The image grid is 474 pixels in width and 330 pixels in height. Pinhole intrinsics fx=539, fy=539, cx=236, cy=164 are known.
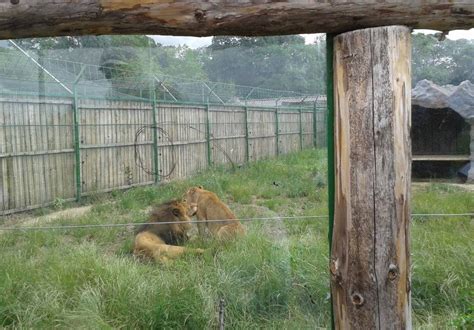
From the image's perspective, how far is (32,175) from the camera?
4.81 m

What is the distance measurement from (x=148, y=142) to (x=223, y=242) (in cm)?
112

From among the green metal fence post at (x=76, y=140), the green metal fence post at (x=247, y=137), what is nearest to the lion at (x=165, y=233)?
the green metal fence post at (x=247, y=137)

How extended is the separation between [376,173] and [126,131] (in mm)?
2936

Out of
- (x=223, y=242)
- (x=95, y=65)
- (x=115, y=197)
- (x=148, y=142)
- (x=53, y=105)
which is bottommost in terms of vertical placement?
(x=223, y=242)

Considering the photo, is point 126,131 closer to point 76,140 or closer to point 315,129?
point 76,140

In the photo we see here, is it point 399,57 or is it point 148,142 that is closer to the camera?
point 399,57

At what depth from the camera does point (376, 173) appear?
2047mm

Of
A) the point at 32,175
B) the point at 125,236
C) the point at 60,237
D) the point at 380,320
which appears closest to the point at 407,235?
the point at 380,320

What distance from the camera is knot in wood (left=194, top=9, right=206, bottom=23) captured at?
2123mm

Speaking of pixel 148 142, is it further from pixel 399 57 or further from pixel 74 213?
pixel 399 57

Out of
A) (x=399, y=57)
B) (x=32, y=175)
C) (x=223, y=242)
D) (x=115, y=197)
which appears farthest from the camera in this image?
(x=32, y=175)

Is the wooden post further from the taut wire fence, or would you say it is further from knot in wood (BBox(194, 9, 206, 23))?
the taut wire fence

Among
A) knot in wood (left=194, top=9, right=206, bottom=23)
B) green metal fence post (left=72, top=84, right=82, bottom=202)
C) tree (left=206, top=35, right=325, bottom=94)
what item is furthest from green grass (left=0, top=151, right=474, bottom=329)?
knot in wood (left=194, top=9, right=206, bottom=23)

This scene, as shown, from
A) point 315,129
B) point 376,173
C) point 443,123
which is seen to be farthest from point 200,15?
point 443,123
